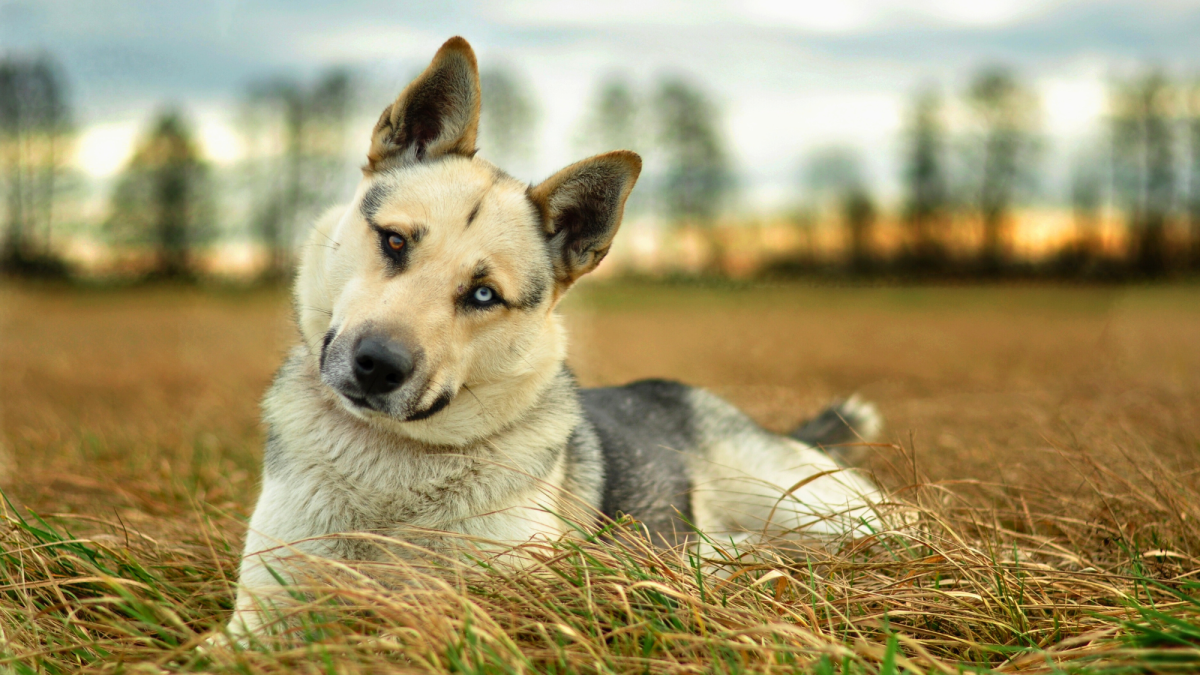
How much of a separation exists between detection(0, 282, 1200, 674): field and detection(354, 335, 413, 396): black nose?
0.68 meters

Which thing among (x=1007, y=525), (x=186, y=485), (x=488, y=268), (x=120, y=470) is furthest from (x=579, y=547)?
(x=120, y=470)

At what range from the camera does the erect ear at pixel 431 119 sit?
10.9 ft

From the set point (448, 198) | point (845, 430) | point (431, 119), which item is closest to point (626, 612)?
point (448, 198)

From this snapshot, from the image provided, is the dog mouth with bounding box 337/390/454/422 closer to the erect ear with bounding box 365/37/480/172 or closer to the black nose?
the black nose

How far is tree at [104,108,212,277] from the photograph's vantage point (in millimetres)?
20812

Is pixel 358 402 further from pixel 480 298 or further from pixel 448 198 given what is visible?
pixel 448 198

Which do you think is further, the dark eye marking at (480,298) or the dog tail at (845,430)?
the dog tail at (845,430)

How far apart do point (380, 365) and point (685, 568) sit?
1.33 meters

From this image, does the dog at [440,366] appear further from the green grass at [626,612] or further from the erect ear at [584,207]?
the green grass at [626,612]

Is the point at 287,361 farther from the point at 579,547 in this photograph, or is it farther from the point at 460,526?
the point at 579,547

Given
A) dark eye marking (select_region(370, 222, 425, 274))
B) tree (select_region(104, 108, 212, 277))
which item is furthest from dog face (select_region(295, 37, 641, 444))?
tree (select_region(104, 108, 212, 277))

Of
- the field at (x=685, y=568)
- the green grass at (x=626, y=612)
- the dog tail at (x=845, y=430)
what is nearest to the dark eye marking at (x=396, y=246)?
the field at (x=685, y=568)

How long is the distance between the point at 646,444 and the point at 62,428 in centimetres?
494

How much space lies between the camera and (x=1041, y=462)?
4395 millimetres
